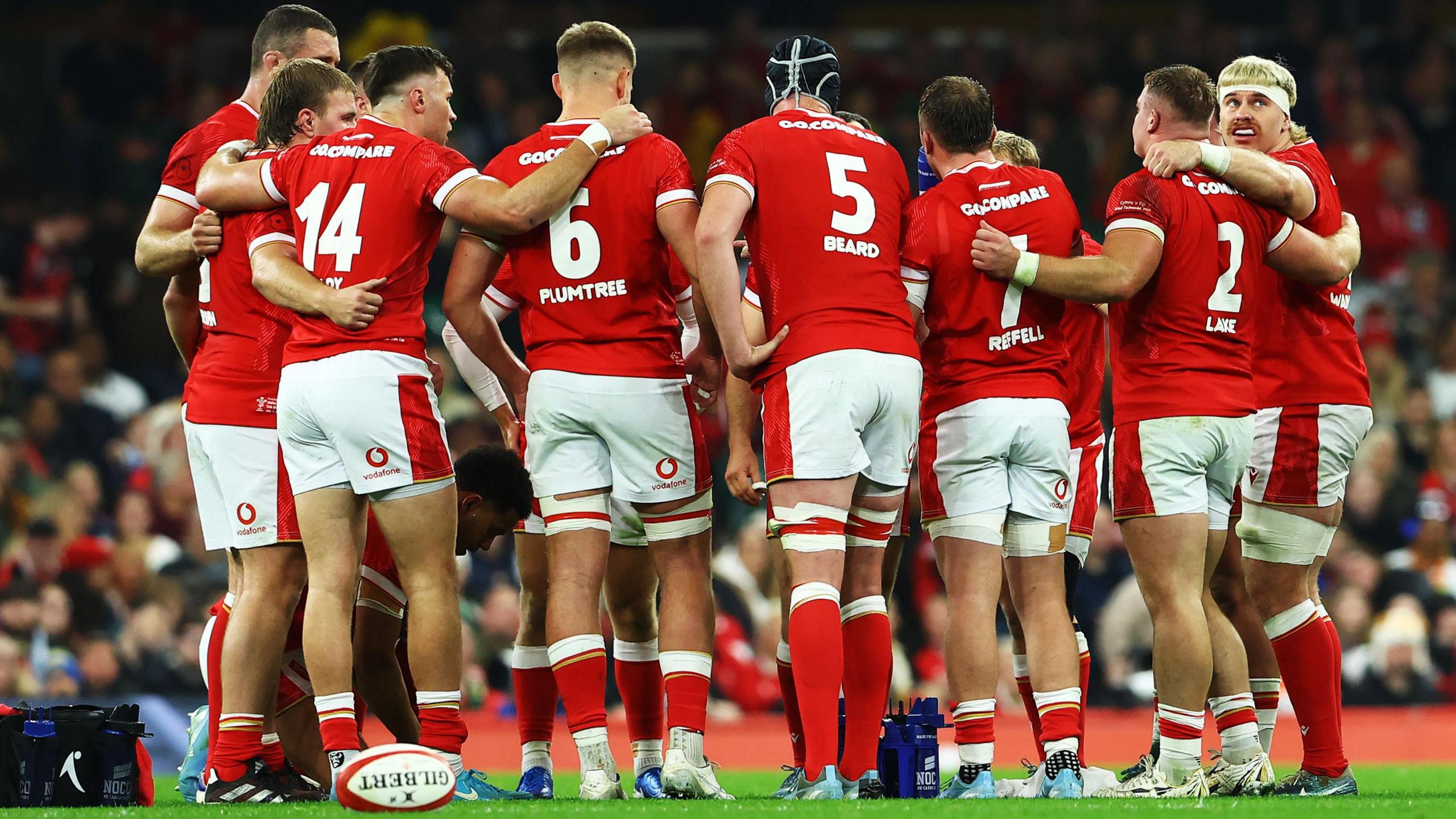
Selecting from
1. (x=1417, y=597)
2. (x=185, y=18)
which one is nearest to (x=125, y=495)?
(x=185, y=18)

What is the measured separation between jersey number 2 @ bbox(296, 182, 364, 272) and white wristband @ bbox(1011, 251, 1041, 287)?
2623 millimetres

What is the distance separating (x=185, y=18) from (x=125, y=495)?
5.89 m

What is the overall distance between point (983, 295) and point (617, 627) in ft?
7.08

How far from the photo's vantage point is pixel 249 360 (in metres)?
6.91

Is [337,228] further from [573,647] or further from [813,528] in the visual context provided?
[813,528]

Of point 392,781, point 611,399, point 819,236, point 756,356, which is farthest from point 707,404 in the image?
point 392,781

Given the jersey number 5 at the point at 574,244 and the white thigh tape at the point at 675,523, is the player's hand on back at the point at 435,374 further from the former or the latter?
the white thigh tape at the point at 675,523

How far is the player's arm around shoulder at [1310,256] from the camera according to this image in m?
7.03

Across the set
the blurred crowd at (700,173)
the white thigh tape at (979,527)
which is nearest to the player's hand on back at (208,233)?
the white thigh tape at (979,527)

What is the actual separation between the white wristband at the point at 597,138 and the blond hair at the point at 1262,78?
3020mm

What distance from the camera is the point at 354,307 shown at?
6.29m

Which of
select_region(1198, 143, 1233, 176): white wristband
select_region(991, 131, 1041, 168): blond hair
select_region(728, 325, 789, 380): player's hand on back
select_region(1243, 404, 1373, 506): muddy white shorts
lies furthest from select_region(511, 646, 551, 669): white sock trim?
select_region(1198, 143, 1233, 176): white wristband

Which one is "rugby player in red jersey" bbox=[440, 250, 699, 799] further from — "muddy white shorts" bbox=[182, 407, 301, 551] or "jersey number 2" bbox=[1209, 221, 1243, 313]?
"jersey number 2" bbox=[1209, 221, 1243, 313]

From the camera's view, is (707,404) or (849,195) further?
(707,404)
